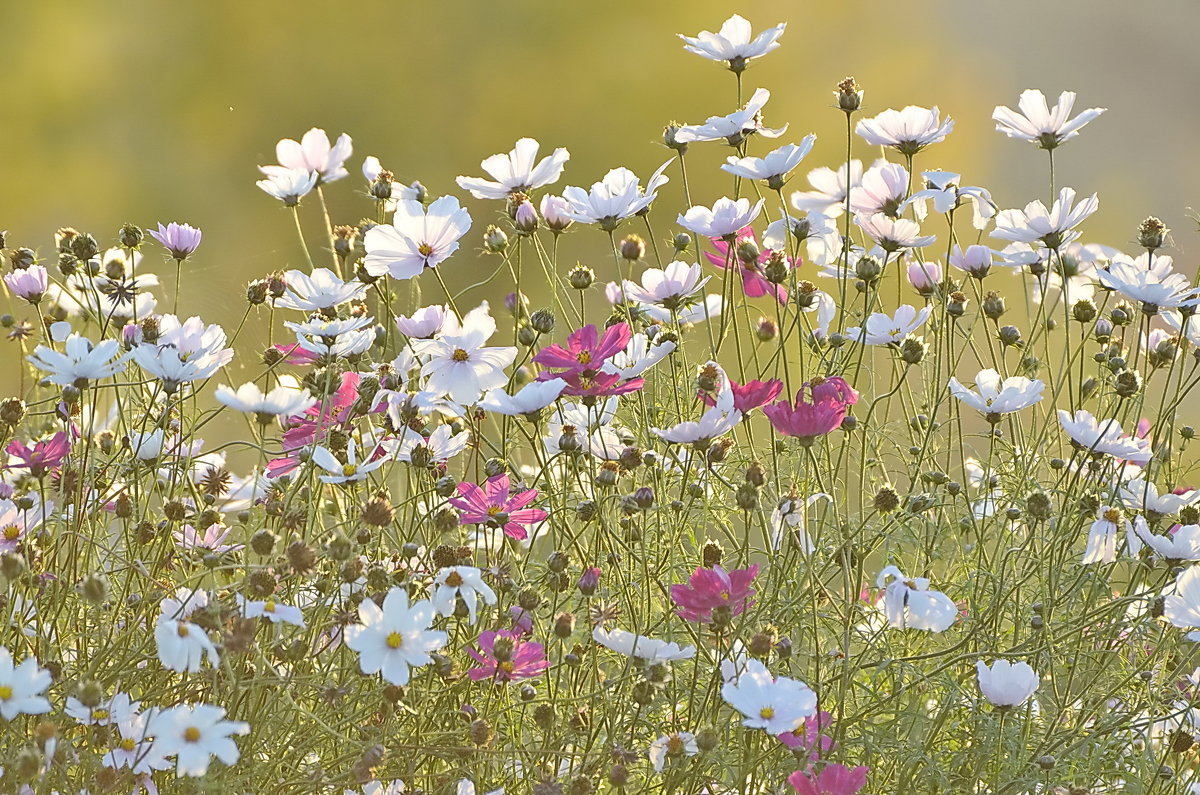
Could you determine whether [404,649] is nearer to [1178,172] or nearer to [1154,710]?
[1154,710]

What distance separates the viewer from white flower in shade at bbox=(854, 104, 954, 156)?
91 cm

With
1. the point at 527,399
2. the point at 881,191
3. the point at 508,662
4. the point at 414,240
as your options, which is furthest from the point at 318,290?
the point at 881,191

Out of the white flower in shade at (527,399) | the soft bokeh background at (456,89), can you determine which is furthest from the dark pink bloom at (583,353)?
the soft bokeh background at (456,89)

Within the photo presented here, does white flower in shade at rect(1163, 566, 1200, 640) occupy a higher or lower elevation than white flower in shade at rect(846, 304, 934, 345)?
lower

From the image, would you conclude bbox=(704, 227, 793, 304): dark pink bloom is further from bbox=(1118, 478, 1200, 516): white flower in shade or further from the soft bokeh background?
the soft bokeh background

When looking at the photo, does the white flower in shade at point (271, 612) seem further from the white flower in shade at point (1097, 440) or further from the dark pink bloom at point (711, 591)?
the white flower in shade at point (1097, 440)

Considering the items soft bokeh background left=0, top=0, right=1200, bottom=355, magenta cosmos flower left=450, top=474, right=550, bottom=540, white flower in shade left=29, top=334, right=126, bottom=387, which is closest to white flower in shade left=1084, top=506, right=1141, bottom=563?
magenta cosmos flower left=450, top=474, right=550, bottom=540

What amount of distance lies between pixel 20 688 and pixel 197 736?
0.08 meters

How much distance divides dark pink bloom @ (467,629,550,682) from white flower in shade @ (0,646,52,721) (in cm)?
23

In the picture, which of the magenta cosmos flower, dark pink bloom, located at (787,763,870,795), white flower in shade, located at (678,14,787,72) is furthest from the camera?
white flower in shade, located at (678,14,787,72)

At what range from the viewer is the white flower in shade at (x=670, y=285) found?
0.87 meters

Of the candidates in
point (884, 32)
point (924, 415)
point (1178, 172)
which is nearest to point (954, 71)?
point (884, 32)

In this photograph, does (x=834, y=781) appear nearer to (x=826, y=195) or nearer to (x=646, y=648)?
(x=646, y=648)

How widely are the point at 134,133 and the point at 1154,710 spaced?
152 inches
